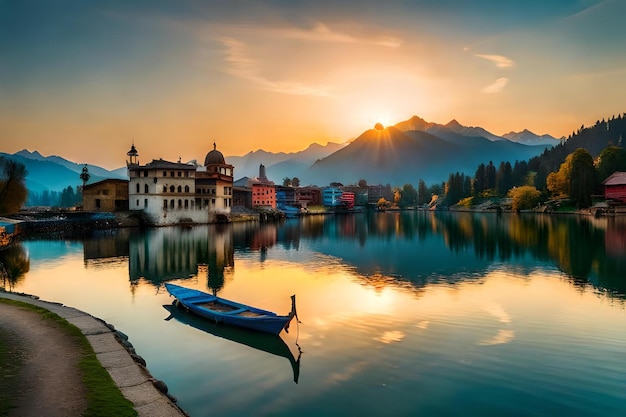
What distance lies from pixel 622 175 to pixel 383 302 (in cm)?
15940

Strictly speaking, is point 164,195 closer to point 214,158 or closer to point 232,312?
point 214,158

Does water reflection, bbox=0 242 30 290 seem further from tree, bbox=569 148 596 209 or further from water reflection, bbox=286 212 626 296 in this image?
tree, bbox=569 148 596 209

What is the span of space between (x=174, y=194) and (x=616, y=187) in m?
148

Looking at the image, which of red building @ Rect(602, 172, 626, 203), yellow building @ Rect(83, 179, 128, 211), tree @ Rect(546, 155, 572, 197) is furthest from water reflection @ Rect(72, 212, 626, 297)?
tree @ Rect(546, 155, 572, 197)

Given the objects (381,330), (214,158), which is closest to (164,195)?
(214,158)

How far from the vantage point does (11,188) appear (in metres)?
89.1

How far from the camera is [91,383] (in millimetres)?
14125

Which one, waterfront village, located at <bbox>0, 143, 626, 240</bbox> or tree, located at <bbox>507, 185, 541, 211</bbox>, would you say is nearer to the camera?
waterfront village, located at <bbox>0, 143, 626, 240</bbox>

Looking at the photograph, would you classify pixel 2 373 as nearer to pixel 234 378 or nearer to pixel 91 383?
pixel 91 383

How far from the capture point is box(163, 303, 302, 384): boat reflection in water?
20938 mm

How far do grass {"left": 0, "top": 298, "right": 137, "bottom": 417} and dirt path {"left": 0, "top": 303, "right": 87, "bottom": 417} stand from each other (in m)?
0.21

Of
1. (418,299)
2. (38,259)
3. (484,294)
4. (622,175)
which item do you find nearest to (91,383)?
(418,299)

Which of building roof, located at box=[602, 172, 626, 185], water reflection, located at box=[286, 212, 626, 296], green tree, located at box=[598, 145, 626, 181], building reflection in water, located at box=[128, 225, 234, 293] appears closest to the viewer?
water reflection, located at box=[286, 212, 626, 296]

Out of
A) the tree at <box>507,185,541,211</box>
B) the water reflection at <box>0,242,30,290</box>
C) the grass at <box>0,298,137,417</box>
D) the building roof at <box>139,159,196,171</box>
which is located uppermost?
the building roof at <box>139,159,196,171</box>
